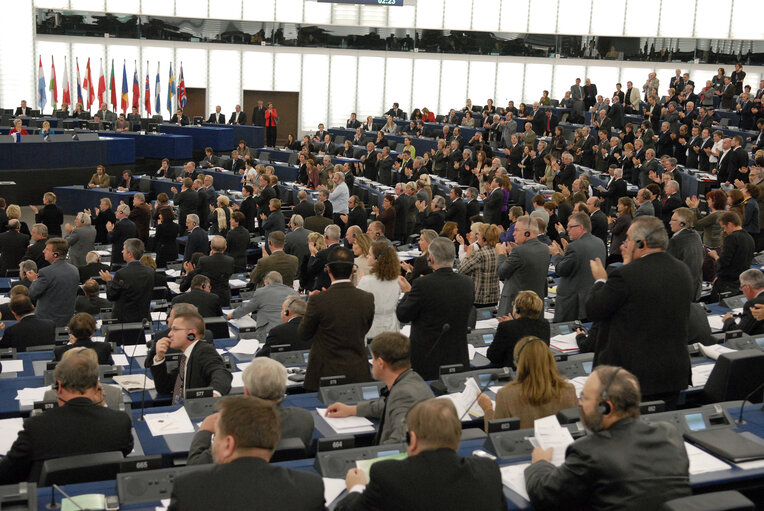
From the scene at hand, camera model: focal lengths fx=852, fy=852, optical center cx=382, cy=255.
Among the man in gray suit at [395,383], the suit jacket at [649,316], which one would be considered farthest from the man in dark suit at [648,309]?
the man in gray suit at [395,383]

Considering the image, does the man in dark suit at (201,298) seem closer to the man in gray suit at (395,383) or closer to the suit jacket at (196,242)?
the suit jacket at (196,242)

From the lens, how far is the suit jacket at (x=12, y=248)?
38.4ft

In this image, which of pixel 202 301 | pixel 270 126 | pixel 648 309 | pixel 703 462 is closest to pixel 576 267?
pixel 648 309

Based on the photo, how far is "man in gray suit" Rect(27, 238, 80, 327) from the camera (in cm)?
875

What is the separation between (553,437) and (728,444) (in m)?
0.99

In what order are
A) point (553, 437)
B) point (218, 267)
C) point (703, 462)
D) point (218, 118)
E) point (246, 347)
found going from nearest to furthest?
point (553, 437), point (703, 462), point (246, 347), point (218, 267), point (218, 118)

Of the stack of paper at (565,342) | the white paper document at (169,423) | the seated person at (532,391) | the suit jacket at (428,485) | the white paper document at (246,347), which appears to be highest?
the suit jacket at (428,485)

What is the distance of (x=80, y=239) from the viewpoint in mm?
11844

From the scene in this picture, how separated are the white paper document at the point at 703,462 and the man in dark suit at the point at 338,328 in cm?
212

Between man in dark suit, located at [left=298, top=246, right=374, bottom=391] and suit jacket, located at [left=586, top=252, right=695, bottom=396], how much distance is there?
1439 millimetres

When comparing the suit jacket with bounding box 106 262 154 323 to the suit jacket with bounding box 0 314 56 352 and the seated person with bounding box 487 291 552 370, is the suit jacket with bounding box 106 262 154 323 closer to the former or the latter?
the suit jacket with bounding box 0 314 56 352

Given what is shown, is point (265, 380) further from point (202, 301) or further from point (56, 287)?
point (56, 287)

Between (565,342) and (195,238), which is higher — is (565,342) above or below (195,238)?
above

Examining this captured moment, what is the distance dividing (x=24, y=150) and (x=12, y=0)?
9.76 m
